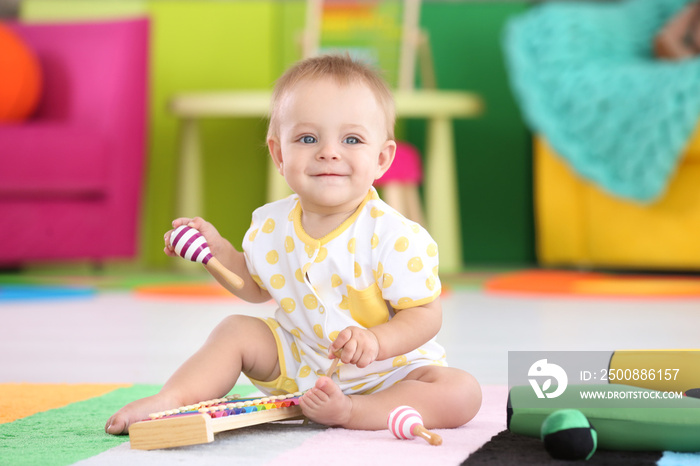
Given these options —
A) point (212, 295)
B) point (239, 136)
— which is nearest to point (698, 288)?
point (212, 295)

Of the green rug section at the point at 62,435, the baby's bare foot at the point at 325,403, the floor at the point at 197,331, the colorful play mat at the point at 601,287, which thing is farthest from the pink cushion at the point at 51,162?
the baby's bare foot at the point at 325,403

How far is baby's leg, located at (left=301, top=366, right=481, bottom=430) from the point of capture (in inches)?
30.2

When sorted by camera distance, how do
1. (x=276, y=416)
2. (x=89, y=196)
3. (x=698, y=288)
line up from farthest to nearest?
(x=89, y=196) < (x=698, y=288) < (x=276, y=416)

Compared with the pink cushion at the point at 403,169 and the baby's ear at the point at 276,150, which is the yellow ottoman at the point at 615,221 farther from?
the baby's ear at the point at 276,150

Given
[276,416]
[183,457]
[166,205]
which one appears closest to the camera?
[183,457]

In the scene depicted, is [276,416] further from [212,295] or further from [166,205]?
[166,205]

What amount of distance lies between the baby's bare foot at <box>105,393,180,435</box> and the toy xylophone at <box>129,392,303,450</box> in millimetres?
41

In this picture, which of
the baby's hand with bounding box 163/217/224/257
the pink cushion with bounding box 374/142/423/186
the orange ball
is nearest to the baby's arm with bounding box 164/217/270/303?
the baby's hand with bounding box 163/217/224/257

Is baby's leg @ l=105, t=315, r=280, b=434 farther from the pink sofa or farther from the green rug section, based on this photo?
the pink sofa

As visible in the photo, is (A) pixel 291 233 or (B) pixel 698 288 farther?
(B) pixel 698 288

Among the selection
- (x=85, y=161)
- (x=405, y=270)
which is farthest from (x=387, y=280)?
(x=85, y=161)

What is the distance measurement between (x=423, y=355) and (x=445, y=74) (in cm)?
282

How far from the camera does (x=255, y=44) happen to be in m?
3.54

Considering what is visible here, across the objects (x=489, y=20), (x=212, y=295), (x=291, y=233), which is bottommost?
(x=212, y=295)
